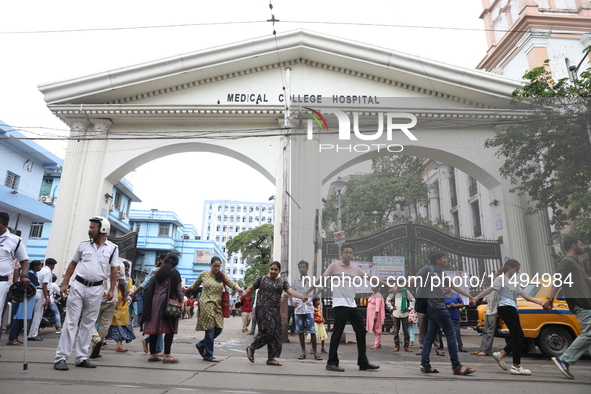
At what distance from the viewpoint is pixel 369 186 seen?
584 cm

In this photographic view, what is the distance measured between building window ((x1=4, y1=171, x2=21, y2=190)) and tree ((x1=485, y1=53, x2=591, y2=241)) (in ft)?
78.9

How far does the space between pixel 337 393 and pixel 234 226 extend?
90.6 meters

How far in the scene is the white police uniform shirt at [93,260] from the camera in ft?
16.4

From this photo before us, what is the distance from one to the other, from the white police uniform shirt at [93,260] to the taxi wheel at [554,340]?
24.4 ft

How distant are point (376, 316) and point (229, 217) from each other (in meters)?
86.6

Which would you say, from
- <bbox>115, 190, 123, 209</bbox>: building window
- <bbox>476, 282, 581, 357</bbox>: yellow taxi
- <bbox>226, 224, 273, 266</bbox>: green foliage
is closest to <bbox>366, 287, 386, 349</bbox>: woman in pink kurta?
<bbox>476, 282, 581, 357</bbox>: yellow taxi

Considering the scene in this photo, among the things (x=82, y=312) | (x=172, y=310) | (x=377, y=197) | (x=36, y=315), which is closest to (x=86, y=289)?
(x=82, y=312)

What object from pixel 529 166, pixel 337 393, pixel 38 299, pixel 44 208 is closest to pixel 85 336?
pixel 337 393

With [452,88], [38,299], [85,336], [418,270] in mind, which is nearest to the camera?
[85,336]

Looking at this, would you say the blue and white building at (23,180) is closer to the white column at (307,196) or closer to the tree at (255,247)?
the white column at (307,196)

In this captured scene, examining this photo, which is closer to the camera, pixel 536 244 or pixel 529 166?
pixel 536 244

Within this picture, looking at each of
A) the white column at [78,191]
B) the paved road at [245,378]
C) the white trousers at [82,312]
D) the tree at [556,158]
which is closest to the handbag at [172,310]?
the paved road at [245,378]

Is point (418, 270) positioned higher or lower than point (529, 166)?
lower

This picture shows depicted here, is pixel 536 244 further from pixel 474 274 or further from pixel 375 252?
pixel 375 252
